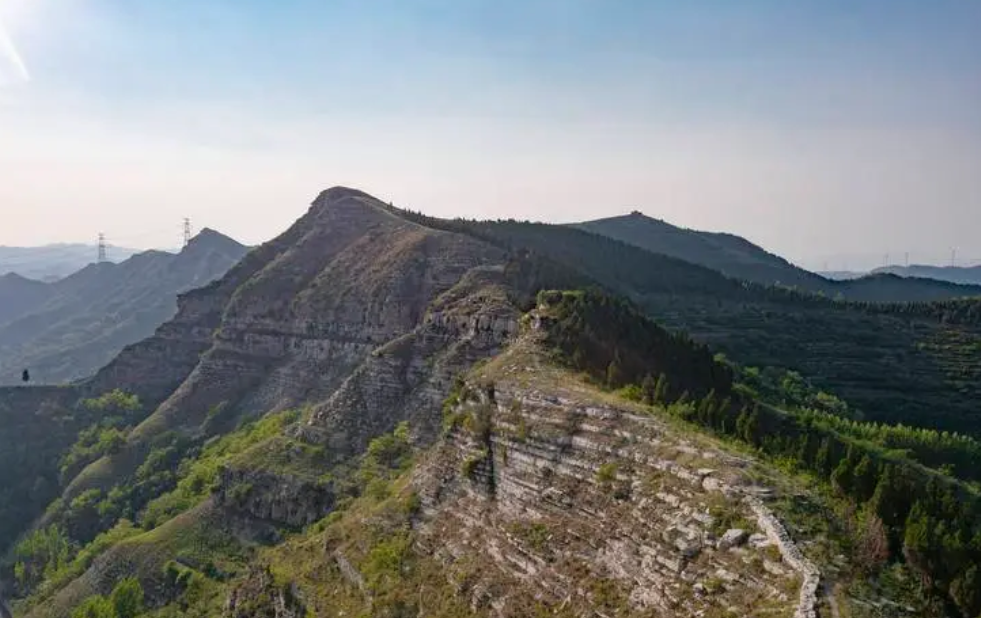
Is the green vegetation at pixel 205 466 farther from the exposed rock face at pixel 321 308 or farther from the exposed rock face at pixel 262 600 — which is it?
the exposed rock face at pixel 262 600

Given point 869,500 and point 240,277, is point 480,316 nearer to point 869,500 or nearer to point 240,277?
point 869,500

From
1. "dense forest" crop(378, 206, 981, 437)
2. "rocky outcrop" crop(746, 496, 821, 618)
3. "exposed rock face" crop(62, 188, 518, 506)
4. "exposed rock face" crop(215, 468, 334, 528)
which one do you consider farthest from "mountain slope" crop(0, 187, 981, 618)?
"dense forest" crop(378, 206, 981, 437)

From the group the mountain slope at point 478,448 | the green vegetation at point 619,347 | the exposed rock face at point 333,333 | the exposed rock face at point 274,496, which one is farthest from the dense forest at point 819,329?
the exposed rock face at point 274,496

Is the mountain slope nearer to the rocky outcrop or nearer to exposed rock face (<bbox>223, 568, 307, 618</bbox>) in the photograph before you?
the rocky outcrop

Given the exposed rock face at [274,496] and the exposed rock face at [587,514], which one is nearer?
the exposed rock face at [587,514]

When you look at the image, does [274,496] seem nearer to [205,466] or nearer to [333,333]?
[205,466]

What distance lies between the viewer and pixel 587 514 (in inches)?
1460

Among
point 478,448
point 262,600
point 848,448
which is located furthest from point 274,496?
point 848,448

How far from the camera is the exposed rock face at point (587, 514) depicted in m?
28.4

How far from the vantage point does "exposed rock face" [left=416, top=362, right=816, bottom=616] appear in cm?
2842

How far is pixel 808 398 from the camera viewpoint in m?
94.9

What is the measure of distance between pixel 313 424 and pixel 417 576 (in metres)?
35.0

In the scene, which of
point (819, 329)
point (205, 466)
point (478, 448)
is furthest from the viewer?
point (819, 329)

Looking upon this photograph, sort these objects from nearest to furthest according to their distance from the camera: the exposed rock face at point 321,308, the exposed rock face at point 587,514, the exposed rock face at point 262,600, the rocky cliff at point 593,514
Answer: the rocky cliff at point 593,514, the exposed rock face at point 587,514, the exposed rock face at point 262,600, the exposed rock face at point 321,308
